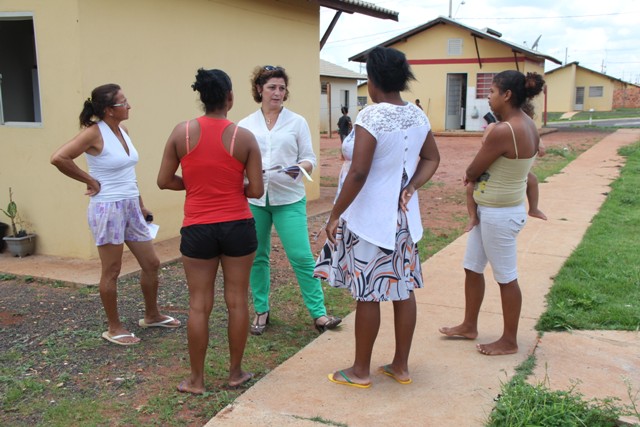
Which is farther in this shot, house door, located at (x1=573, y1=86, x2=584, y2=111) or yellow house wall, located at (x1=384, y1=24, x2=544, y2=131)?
house door, located at (x1=573, y1=86, x2=584, y2=111)

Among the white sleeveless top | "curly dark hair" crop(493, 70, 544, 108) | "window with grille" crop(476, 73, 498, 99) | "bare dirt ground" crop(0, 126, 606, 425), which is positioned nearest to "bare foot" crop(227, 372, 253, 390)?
"bare dirt ground" crop(0, 126, 606, 425)

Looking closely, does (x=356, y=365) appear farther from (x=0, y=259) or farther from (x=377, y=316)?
(x=0, y=259)

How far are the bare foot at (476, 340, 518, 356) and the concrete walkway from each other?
4cm

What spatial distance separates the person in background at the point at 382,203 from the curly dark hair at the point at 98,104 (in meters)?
1.77

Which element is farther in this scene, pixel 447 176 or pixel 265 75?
pixel 447 176

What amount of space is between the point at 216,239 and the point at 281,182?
1035 mm

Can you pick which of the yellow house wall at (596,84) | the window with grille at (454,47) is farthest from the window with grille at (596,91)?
the window with grille at (454,47)

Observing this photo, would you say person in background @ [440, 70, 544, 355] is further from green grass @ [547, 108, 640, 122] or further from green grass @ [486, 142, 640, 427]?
green grass @ [547, 108, 640, 122]

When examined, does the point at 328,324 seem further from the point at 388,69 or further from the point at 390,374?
the point at 388,69

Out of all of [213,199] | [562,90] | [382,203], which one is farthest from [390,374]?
[562,90]

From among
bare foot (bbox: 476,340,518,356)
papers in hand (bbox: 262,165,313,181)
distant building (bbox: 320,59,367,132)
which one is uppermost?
distant building (bbox: 320,59,367,132)

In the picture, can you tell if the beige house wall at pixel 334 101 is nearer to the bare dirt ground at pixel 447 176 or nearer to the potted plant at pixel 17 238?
the bare dirt ground at pixel 447 176

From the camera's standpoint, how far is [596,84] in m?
51.8

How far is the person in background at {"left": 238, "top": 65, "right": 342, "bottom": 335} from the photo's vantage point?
13.9 feet
